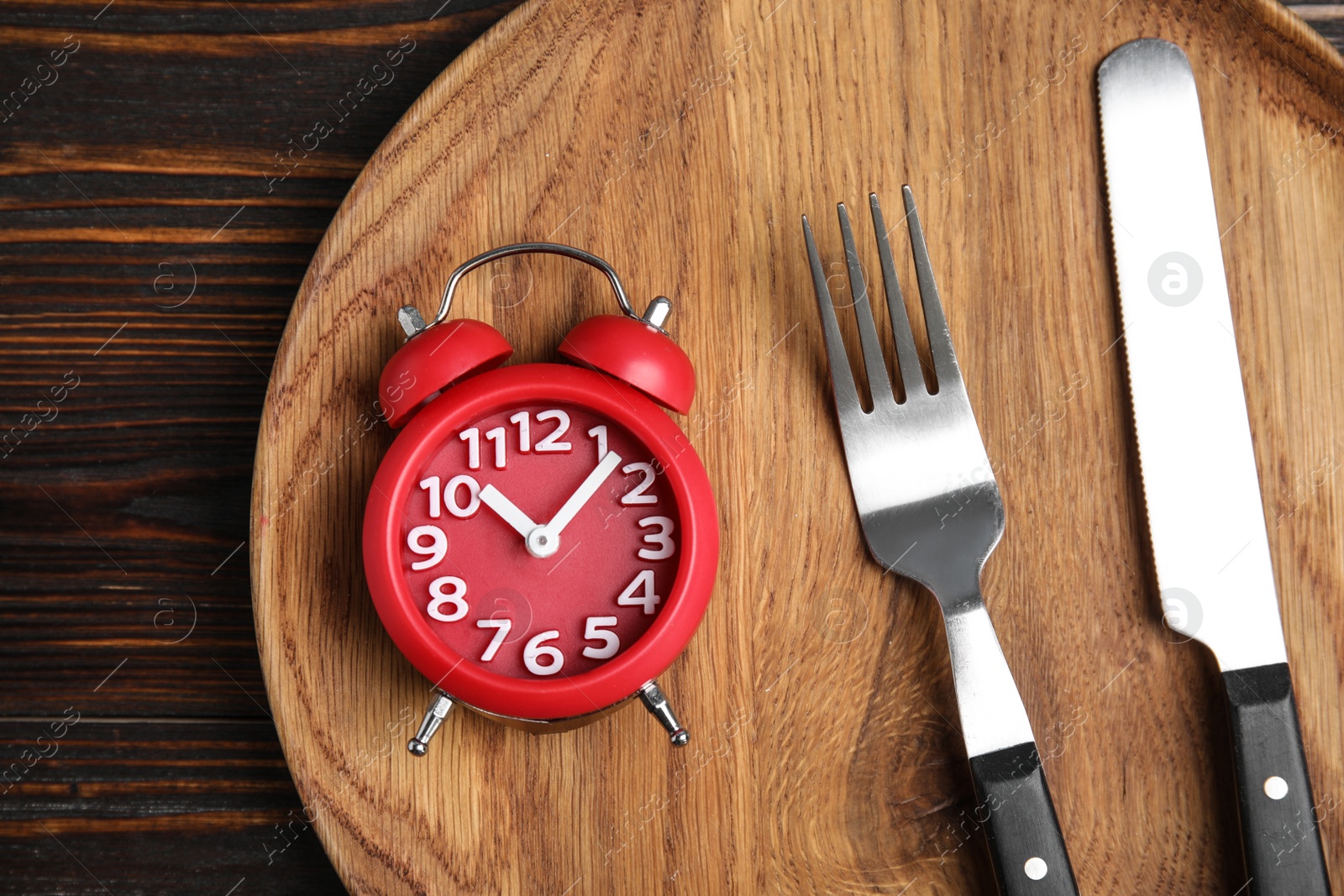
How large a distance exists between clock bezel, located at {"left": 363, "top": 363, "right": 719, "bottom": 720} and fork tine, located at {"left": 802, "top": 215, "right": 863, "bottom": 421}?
19cm

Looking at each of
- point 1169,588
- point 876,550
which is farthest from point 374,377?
point 1169,588

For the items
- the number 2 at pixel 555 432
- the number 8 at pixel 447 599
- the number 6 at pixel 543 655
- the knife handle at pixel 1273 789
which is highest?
the number 2 at pixel 555 432

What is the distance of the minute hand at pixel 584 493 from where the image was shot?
806 millimetres

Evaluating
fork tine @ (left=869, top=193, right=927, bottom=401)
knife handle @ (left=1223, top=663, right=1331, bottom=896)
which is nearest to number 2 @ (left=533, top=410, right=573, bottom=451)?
fork tine @ (left=869, top=193, right=927, bottom=401)

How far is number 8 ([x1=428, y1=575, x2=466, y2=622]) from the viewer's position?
82 cm

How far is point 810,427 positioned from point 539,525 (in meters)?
0.32

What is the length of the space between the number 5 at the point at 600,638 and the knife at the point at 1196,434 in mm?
584

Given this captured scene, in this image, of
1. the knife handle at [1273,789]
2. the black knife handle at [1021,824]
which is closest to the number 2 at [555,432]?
the black knife handle at [1021,824]

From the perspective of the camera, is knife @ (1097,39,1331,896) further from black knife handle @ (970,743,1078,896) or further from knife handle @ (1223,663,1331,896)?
black knife handle @ (970,743,1078,896)

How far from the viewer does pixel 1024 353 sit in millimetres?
960

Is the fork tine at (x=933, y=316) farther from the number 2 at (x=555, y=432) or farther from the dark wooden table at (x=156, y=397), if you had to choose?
the dark wooden table at (x=156, y=397)

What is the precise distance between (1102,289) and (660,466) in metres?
0.55

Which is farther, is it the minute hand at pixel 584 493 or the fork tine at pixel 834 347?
the fork tine at pixel 834 347

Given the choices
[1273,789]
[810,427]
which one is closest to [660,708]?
[810,427]
